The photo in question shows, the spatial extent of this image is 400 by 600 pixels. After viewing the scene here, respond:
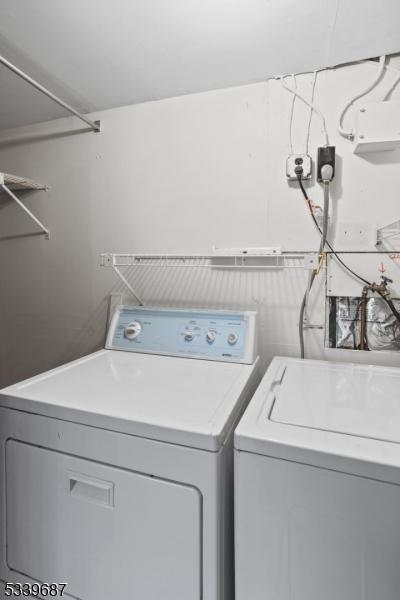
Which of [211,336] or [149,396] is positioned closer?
[149,396]

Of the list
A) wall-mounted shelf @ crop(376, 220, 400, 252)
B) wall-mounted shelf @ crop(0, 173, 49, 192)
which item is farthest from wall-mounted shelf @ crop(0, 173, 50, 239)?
wall-mounted shelf @ crop(376, 220, 400, 252)

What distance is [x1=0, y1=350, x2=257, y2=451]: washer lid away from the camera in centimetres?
83

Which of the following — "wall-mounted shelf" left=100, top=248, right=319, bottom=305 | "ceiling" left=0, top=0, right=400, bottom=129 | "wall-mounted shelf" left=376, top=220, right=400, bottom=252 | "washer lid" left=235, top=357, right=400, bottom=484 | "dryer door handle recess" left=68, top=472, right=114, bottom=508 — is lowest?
"dryer door handle recess" left=68, top=472, right=114, bottom=508

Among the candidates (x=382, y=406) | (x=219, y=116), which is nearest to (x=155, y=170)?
(x=219, y=116)

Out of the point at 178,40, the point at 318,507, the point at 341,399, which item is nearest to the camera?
the point at 318,507

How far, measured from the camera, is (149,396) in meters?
1.01

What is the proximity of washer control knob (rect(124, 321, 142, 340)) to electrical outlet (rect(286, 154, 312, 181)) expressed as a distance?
105 centimetres

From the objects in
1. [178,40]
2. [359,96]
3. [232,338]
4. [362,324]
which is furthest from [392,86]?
[232,338]

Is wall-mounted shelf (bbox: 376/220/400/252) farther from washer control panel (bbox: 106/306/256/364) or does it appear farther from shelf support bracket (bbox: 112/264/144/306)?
shelf support bracket (bbox: 112/264/144/306)

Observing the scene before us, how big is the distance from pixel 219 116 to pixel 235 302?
98cm

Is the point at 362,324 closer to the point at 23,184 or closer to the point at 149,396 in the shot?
the point at 149,396

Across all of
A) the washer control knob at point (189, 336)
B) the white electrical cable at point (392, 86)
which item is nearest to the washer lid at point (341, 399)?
the washer control knob at point (189, 336)

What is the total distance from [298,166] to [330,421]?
114 centimetres

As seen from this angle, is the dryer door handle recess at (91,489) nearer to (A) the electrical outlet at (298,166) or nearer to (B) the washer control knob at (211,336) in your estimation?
(B) the washer control knob at (211,336)
